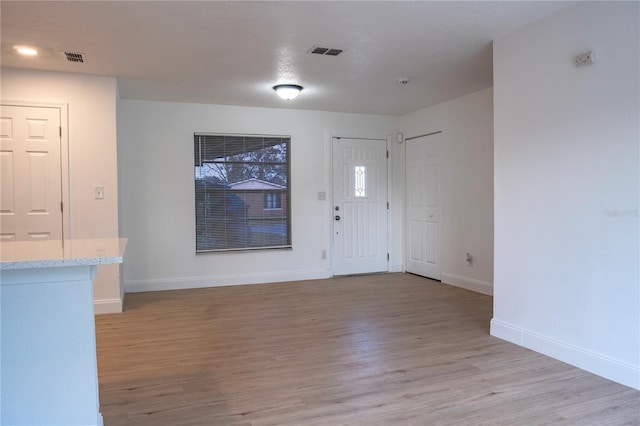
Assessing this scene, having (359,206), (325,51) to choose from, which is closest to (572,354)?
(325,51)

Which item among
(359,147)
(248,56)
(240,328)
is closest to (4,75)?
(248,56)

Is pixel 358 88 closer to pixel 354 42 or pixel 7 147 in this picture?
pixel 354 42

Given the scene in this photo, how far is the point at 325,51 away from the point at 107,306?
336cm

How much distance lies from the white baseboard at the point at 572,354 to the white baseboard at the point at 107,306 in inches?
145

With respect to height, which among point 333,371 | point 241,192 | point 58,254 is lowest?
point 333,371

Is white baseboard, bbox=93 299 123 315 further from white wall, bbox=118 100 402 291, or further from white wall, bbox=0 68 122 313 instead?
white wall, bbox=118 100 402 291

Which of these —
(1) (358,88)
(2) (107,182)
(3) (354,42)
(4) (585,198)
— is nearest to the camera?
(4) (585,198)

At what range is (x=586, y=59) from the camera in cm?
278

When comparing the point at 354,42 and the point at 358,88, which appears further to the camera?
the point at 358,88

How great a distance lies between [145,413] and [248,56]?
290 centimetres

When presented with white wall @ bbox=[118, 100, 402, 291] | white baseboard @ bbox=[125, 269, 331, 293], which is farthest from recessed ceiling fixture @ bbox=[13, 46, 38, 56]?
white baseboard @ bbox=[125, 269, 331, 293]

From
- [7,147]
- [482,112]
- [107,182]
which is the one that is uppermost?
[482,112]

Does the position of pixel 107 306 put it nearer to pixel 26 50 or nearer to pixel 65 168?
pixel 65 168

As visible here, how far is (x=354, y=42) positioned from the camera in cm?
348
